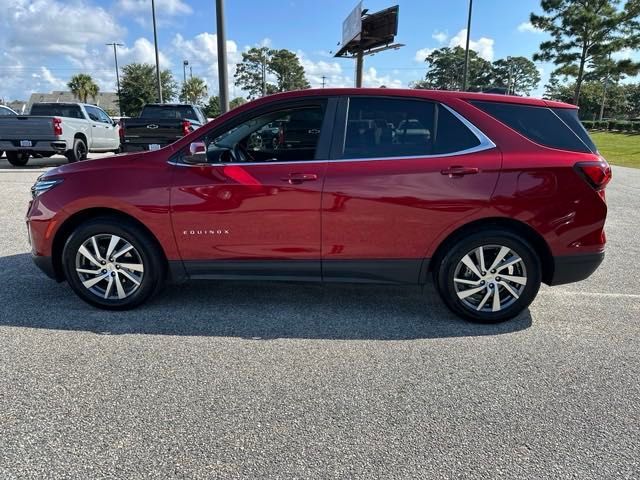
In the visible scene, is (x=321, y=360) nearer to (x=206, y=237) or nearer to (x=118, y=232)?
(x=206, y=237)

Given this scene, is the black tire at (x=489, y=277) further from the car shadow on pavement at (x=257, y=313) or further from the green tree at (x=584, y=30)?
the green tree at (x=584, y=30)

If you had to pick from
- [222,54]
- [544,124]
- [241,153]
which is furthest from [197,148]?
[222,54]

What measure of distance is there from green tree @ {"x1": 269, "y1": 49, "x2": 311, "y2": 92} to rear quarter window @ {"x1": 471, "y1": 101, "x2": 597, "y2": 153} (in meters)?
80.9

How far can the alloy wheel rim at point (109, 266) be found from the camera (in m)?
3.84

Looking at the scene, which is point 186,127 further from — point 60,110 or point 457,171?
point 457,171

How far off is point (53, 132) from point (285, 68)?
74282 mm

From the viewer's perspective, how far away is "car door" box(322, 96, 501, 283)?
3.53 m

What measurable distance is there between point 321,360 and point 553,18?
3904cm

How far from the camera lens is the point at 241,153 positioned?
4.15m

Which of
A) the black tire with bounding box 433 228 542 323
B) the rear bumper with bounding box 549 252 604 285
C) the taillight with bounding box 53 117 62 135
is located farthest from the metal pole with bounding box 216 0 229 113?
the rear bumper with bounding box 549 252 604 285

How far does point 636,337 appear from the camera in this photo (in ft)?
11.8

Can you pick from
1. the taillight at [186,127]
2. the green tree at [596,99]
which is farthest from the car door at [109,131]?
the green tree at [596,99]

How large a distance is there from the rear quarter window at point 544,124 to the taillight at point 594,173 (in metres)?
0.14

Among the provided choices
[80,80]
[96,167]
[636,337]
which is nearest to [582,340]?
[636,337]
